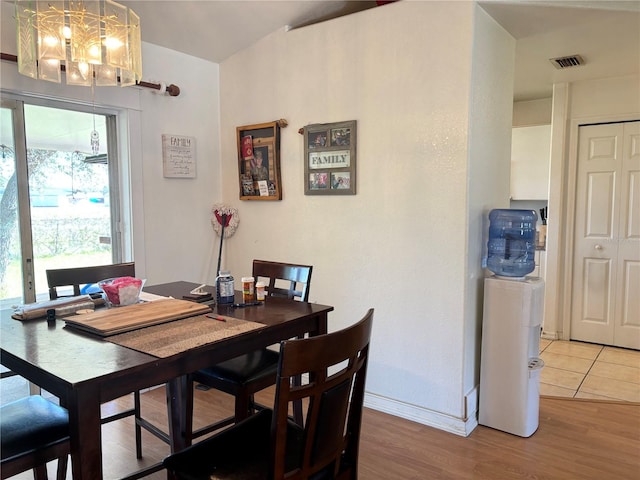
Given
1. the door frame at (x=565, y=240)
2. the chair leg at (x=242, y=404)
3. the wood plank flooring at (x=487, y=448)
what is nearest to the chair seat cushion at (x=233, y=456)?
the chair leg at (x=242, y=404)

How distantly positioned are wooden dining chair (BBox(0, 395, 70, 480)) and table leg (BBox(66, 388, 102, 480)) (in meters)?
0.35

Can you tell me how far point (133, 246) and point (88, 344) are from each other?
5.55ft

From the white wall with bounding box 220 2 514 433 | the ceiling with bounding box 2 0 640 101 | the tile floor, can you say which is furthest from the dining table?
the tile floor

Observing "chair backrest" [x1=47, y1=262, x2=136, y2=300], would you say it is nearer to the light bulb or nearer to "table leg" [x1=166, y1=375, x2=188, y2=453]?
"table leg" [x1=166, y1=375, x2=188, y2=453]

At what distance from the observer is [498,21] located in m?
2.50

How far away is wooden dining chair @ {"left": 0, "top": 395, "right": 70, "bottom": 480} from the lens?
1.38m

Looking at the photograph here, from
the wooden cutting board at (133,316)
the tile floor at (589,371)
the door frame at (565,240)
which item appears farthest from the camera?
the door frame at (565,240)

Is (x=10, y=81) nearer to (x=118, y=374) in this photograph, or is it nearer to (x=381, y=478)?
(x=118, y=374)

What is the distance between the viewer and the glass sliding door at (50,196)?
8.21 feet

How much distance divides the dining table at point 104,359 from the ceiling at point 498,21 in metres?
1.84

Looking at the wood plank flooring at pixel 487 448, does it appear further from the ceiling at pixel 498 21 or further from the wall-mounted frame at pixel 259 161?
the ceiling at pixel 498 21

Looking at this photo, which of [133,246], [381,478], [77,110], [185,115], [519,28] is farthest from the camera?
[185,115]

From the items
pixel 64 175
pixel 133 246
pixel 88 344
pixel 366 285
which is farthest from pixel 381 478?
pixel 64 175

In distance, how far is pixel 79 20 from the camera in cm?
161
